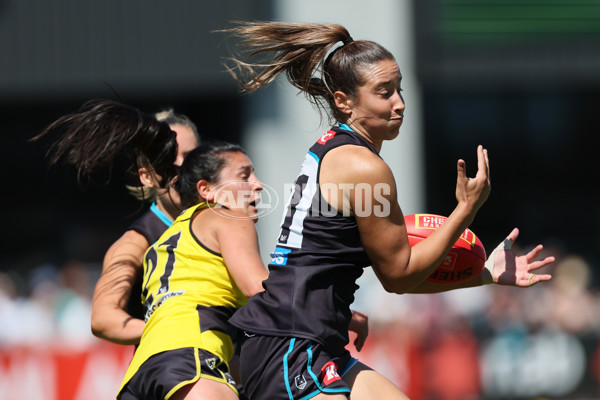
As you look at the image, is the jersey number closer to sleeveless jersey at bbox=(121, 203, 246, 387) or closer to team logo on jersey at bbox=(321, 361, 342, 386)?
sleeveless jersey at bbox=(121, 203, 246, 387)

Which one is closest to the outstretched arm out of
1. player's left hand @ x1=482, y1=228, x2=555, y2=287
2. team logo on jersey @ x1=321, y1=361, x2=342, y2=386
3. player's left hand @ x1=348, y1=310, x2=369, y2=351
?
player's left hand @ x1=482, y1=228, x2=555, y2=287

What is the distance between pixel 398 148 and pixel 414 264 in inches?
422

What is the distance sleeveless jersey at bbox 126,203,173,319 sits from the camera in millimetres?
4254

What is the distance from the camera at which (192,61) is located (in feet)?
46.2

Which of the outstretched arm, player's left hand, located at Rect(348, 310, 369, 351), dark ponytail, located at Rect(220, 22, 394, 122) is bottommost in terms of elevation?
player's left hand, located at Rect(348, 310, 369, 351)

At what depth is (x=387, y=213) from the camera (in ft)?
10.6

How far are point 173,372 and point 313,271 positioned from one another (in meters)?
0.67

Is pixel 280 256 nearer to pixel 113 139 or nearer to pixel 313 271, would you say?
pixel 313 271

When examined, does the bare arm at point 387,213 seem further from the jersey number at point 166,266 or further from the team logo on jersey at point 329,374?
the jersey number at point 166,266

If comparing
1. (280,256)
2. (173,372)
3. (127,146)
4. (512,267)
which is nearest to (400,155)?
(127,146)

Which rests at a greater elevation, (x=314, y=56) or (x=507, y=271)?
(x=314, y=56)

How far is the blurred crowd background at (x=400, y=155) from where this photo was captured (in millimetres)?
10297

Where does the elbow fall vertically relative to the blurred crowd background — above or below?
above

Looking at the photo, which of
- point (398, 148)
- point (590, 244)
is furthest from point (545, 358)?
point (590, 244)
